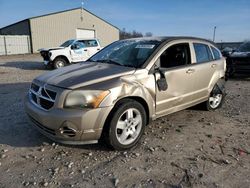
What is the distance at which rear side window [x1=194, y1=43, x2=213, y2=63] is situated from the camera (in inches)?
202

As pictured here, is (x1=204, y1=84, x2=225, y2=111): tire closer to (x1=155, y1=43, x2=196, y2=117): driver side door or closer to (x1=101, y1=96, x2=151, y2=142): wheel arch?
(x1=155, y1=43, x2=196, y2=117): driver side door

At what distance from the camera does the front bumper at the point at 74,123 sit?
3.34 metres

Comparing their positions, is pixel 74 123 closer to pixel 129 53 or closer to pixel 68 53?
pixel 129 53

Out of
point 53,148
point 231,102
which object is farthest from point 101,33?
point 53,148

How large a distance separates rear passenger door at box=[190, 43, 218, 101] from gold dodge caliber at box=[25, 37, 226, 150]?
0.07 feet

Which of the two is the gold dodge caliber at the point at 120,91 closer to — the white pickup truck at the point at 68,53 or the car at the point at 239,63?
the car at the point at 239,63

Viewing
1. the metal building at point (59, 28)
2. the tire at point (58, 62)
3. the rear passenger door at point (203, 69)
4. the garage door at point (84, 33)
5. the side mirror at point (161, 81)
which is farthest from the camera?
the garage door at point (84, 33)

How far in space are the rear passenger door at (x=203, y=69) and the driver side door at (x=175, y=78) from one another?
19 cm

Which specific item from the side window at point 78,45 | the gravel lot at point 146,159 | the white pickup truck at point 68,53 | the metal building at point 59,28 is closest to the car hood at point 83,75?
the gravel lot at point 146,159

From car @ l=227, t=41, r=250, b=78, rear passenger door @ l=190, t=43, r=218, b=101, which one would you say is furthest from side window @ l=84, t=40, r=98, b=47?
rear passenger door @ l=190, t=43, r=218, b=101

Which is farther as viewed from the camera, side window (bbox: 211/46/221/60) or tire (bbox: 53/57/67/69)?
tire (bbox: 53/57/67/69)

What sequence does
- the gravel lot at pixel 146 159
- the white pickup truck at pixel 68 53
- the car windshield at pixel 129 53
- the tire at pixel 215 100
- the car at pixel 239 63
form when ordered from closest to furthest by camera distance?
the gravel lot at pixel 146 159, the car windshield at pixel 129 53, the tire at pixel 215 100, the car at pixel 239 63, the white pickup truck at pixel 68 53

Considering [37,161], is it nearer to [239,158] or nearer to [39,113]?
[39,113]

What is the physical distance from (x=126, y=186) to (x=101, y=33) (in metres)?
37.1
